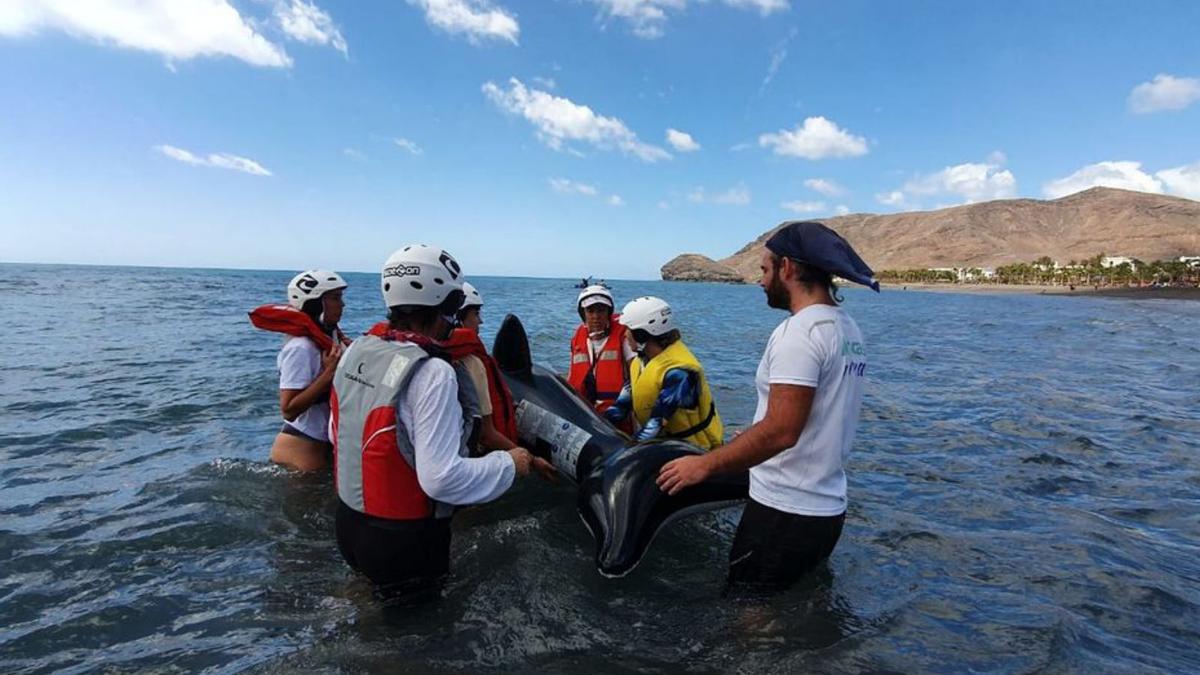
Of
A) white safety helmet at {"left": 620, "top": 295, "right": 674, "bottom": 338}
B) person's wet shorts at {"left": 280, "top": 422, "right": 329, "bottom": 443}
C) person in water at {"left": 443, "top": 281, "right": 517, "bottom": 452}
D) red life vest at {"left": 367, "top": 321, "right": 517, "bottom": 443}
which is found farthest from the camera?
person's wet shorts at {"left": 280, "top": 422, "right": 329, "bottom": 443}

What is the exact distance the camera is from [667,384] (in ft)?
19.1

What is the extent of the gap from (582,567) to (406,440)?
245 centimetres

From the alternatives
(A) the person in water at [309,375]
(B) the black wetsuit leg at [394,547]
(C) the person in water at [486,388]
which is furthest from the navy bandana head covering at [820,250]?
(A) the person in water at [309,375]

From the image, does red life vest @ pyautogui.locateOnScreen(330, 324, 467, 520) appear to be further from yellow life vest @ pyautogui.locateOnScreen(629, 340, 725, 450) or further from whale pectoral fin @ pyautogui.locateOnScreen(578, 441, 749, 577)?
yellow life vest @ pyautogui.locateOnScreen(629, 340, 725, 450)

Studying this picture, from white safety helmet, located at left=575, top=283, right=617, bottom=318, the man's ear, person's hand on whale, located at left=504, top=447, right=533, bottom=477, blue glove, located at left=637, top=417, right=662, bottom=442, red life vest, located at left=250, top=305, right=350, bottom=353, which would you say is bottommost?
blue glove, located at left=637, top=417, right=662, bottom=442

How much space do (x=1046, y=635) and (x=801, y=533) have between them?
2225 millimetres

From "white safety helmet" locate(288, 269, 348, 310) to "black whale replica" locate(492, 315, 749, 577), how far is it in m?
1.81

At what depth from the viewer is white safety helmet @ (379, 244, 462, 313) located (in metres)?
3.39

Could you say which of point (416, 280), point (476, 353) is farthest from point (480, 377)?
point (416, 280)

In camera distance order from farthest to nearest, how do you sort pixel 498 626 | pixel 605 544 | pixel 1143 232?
1. pixel 1143 232
2. pixel 605 544
3. pixel 498 626

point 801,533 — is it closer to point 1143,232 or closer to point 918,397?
point 918,397

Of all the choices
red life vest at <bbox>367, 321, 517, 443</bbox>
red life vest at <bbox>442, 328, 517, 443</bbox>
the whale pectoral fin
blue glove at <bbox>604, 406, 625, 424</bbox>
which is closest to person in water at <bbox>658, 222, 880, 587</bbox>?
the whale pectoral fin

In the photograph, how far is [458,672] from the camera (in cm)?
366

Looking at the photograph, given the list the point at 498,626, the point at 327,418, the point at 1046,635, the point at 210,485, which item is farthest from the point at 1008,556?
the point at 210,485
